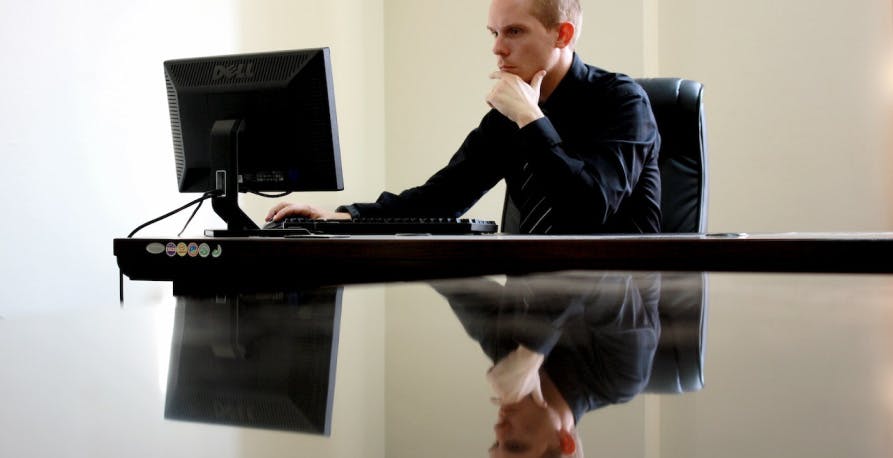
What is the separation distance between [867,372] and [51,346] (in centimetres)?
25

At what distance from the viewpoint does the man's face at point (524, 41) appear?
2.29 meters

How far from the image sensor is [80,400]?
178 millimetres

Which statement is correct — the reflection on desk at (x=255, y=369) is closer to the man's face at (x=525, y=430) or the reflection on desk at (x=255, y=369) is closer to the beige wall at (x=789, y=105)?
the man's face at (x=525, y=430)

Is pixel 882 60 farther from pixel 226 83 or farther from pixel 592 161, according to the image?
pixel 226 83

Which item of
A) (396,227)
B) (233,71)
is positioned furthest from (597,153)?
(233,71)

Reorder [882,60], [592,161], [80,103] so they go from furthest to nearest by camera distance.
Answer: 1. [882,60]
2. [80,103]
3. [592,161]

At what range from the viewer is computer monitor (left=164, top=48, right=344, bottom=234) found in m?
1.70

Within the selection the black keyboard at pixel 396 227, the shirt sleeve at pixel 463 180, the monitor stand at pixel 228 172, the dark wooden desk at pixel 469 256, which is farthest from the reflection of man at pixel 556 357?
the shirt sleeve at pixel 463 180

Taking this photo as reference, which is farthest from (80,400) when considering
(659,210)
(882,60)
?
(882,60)

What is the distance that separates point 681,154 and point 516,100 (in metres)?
0.54

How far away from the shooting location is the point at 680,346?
0.80ft

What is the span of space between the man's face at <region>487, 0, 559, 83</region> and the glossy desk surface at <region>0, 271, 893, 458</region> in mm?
1979

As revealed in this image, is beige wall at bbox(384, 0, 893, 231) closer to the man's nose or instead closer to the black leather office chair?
the black leather office chair

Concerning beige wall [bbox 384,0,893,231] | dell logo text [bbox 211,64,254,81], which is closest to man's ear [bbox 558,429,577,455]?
dell logo text [bbox 211,64,254,81]
